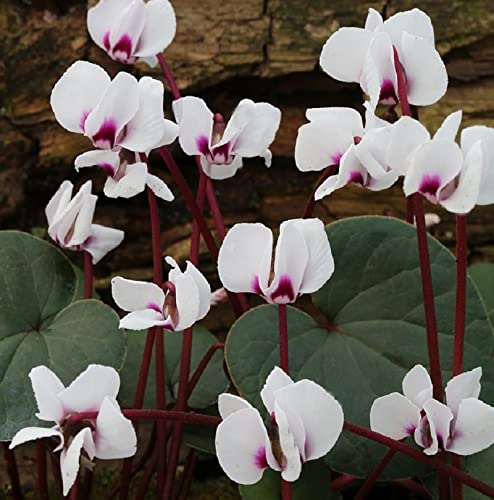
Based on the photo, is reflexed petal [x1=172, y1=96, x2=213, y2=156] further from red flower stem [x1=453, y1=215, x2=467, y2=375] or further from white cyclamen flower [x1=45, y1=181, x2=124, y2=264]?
red flower stem [x1=453, y1=215, x2=467, y2=375]

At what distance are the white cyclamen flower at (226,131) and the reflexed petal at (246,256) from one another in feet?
0.63

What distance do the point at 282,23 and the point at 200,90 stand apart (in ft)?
0.59

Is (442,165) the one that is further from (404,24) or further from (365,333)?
(365,333)

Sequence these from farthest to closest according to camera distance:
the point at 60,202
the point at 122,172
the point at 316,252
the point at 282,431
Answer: the point at 60,202
the point at 122,172
the point at 316,252
the point at 282,431

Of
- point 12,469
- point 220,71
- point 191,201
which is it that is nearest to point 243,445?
point 191,201

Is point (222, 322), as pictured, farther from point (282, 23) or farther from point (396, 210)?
point (282, 23)

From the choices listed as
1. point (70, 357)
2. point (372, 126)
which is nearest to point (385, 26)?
point (372, 126)

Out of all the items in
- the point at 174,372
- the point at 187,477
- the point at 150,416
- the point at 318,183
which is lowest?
the point at 187,477

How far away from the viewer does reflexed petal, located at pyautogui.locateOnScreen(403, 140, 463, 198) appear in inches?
31.1

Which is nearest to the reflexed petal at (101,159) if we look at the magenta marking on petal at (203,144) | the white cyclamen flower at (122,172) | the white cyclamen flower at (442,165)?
the white cyclamen flower at (122,172)

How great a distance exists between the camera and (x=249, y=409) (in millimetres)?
811

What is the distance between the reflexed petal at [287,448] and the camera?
78cm

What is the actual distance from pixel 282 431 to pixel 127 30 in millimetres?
513

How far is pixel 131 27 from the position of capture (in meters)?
1.08
